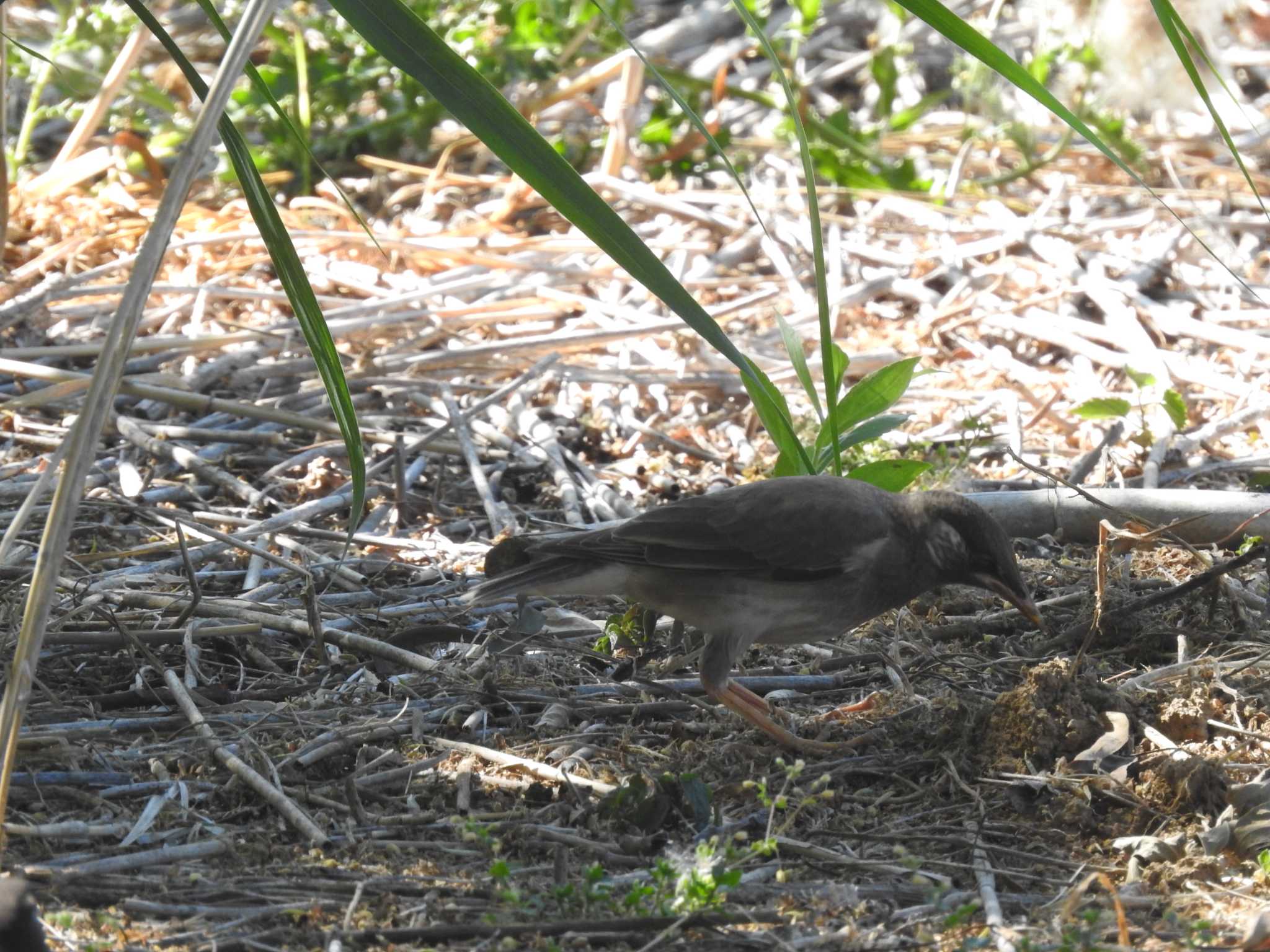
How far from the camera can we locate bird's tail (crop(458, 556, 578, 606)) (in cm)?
374

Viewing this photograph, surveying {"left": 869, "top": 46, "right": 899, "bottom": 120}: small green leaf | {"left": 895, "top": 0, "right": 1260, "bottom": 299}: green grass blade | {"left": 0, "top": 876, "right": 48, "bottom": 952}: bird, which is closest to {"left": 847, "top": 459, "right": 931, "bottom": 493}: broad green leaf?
{"left": 895, "top": 0, "right": 1260, "bottom": 299}: green grass blade

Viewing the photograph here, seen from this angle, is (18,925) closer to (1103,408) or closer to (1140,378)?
(1103,408)

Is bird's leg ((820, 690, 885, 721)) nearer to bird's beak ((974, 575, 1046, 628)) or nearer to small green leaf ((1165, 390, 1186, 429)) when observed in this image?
bird's beak ((974, 575, 1046, 628))

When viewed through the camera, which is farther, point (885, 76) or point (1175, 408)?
point (885, 76)

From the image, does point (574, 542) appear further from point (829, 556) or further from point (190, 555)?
point (190, 555)

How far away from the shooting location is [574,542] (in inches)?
148

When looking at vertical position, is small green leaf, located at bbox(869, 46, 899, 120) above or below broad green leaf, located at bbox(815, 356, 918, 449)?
above

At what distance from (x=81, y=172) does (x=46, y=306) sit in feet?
3.51

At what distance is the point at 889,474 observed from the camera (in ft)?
14.5

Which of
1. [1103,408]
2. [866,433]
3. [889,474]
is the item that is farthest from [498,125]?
[1103,408]

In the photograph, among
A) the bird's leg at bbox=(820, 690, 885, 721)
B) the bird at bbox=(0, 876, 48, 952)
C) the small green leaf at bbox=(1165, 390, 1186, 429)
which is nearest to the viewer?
the bird at bbox=(0, 876, 48, 952)

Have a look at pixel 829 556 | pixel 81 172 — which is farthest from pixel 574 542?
pixel 81 172

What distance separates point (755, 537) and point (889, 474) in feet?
2.72

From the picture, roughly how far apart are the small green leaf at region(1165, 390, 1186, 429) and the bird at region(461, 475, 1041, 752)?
1.52 metres
